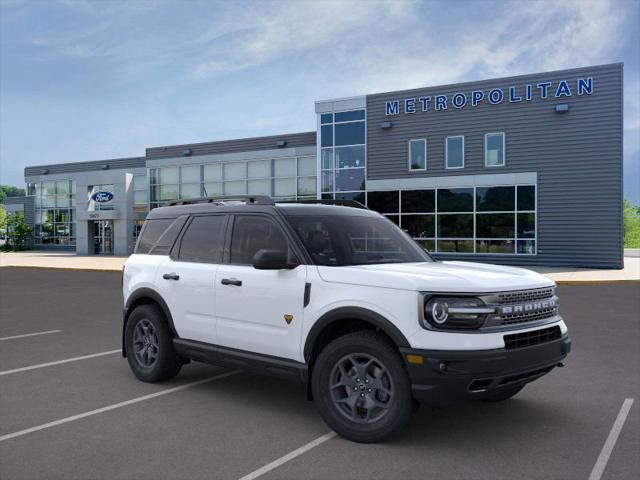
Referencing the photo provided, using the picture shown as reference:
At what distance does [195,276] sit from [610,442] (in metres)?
3.87

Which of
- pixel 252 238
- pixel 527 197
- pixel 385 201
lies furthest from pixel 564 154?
pixel 252 238

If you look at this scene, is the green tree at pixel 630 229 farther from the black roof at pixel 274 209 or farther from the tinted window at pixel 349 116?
the black roof at pixel 274 209

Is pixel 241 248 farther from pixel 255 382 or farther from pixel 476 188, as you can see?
pixel 476 188

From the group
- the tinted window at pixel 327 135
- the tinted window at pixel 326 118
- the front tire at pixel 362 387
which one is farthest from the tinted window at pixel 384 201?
the front tire at pixel 362 387

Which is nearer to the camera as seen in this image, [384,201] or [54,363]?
[54,363]

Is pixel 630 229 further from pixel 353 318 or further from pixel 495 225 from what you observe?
pixel 353 318

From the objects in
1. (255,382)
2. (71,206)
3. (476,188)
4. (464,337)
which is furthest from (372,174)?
(71,206)

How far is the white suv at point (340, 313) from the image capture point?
4258 millimetres

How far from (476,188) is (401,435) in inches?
916

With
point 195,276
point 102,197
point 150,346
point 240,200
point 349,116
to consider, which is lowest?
point 150,346

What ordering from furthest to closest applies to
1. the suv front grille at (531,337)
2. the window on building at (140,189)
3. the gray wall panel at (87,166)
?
the gray wall panel at (87,166), the window on building at (140,189), the suv front grille at (531,337)

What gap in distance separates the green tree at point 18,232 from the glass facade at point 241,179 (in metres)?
16.3

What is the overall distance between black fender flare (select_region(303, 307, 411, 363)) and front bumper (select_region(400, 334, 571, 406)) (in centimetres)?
11

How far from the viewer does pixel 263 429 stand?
16.0 ft
